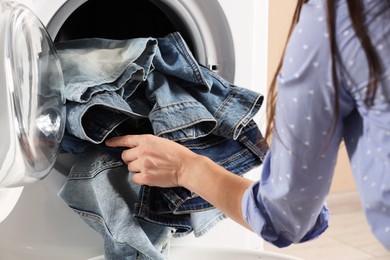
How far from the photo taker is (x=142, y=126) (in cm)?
88

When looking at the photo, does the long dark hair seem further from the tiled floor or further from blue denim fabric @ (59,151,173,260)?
the tiled floor

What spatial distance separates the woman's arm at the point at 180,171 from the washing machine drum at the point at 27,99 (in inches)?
3.6

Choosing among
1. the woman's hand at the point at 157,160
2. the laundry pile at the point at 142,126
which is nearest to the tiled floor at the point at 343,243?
the laundry pile at the point at 142,126

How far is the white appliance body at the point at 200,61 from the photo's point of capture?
0.87m

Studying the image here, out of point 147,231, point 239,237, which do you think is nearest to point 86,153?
point 147,231

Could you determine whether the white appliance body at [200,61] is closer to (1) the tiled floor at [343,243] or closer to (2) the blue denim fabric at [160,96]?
(2) the blue denim fabric at [160,96]

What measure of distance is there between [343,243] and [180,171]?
904 millimetres

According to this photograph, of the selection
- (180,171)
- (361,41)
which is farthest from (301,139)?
(180,171)

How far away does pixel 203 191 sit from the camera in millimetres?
738

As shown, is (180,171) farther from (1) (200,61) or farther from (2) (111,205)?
(1) (200,61)

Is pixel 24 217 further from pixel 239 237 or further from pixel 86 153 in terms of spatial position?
pixel 239 237

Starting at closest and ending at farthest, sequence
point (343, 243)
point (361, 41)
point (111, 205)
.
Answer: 1. point (361, 41)
2. point (111, 205)
3. point (343, 243)

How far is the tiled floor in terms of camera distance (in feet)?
4.88

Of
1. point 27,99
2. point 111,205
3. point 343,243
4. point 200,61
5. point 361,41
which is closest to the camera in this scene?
point 361,41
